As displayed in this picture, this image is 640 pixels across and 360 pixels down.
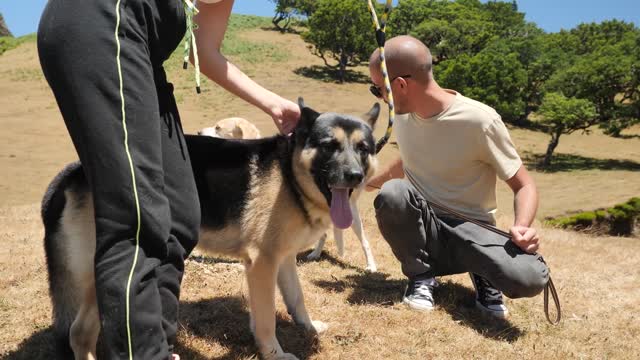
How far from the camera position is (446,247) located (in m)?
4.14

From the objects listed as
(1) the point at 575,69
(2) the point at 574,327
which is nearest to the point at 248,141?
(2) the point at 574,327

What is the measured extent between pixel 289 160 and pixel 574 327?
8.01ft

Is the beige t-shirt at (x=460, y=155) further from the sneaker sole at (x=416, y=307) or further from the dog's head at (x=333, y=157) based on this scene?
the dog's head at (x=333, y=157)

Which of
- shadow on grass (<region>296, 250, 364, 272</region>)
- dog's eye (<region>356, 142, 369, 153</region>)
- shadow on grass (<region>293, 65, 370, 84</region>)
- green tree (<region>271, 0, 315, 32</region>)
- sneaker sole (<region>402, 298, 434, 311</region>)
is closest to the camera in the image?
dog's eye (<region>356, 142, 369, 153</region>)

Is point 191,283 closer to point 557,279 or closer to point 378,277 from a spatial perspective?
point 378,277

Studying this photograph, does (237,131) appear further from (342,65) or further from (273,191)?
(342,65)

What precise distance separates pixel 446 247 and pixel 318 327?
1226 millimetres

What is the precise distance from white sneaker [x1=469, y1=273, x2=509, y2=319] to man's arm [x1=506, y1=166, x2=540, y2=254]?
524mm

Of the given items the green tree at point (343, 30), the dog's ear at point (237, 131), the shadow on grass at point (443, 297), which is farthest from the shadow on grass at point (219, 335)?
the green tree at point (343, 30)

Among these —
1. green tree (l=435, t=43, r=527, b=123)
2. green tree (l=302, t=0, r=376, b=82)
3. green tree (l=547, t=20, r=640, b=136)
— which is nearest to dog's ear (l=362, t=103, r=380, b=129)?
green tree (l=547, t=20, r=640, b=136)

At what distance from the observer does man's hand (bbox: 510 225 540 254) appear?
12.0 feet

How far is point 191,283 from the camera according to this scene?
13.8 ft

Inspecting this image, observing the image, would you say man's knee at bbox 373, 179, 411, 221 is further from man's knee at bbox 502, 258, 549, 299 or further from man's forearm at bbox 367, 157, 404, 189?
man's knee at bbox 502, 258, 549, 299

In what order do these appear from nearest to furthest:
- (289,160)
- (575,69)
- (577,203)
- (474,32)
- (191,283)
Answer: (289,160) < (191,283) < (577,203) < (575,69) < (474,32)
